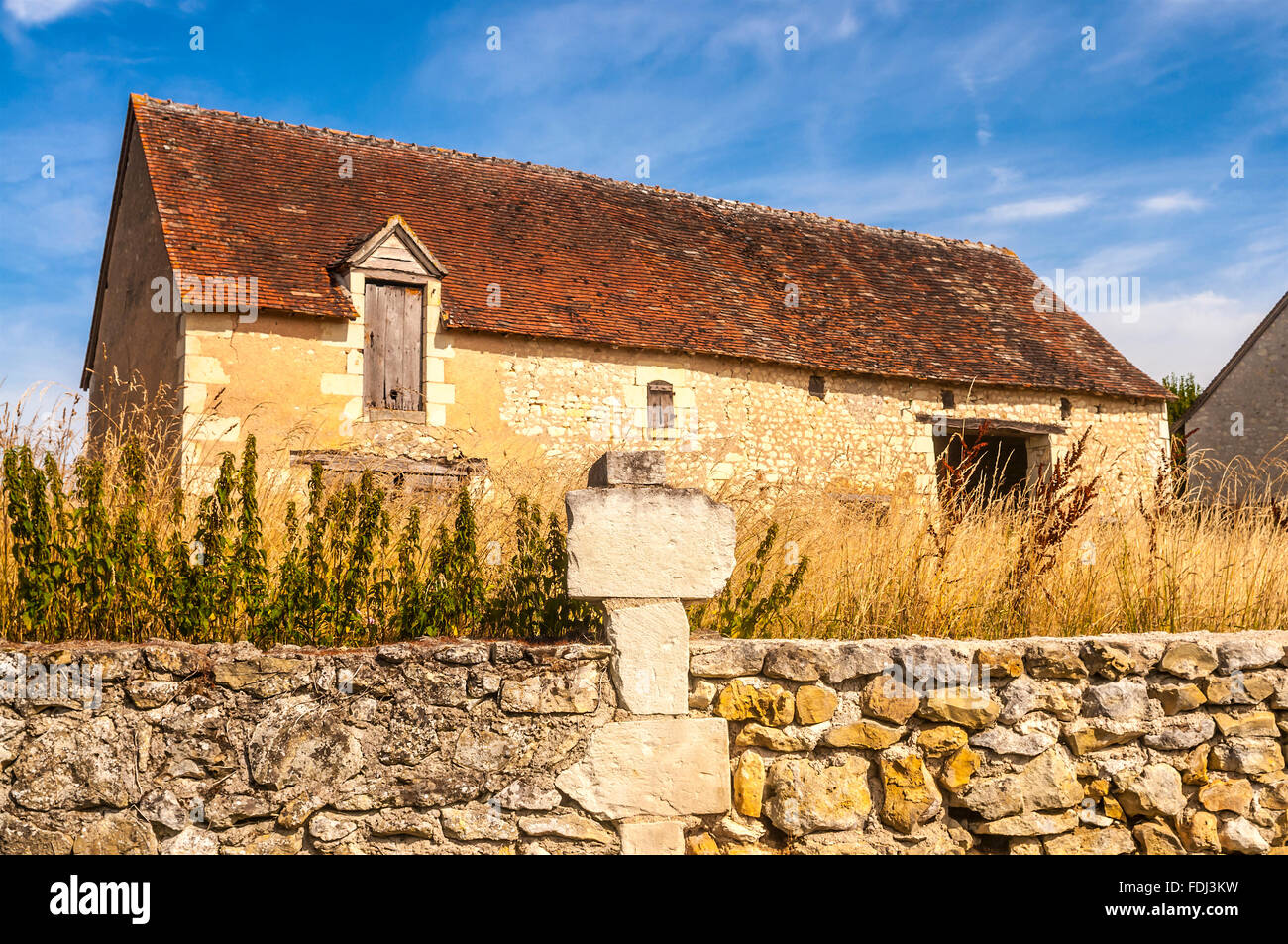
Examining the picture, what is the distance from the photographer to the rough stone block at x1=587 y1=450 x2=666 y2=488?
3680 millimetres

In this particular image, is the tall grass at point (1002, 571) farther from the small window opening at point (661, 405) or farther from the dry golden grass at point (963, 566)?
the small window opening at point (661, 405)

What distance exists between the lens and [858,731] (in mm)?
3807

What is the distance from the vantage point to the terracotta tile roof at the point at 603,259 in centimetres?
1211

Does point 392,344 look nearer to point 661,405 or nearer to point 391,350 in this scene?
point 391,350

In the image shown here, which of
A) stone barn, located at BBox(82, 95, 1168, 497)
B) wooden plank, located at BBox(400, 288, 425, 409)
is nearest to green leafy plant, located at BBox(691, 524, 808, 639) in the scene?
stone barn, located at BBox(82, 95, 1168, 497)

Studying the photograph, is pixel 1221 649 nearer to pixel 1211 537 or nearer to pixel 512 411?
pixel 1211 537

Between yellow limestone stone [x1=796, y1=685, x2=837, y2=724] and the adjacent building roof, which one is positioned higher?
the adjacent building roof

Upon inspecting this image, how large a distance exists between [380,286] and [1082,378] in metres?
11.3

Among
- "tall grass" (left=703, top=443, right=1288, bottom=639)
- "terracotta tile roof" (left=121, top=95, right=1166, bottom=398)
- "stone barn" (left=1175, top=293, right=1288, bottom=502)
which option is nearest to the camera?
"tall grass" (left=703, top=443, right=1288, bottom=639)

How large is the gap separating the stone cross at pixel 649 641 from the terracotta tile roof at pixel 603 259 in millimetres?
8639

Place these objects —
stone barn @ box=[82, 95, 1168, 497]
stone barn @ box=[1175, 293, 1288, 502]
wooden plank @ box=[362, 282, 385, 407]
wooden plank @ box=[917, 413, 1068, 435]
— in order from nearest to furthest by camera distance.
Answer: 1. stone barn @ box=[82, 95, 1168, 497]
2. wooden plank @ box=[362, 282, 385, 407]
3. wooden plank @ box=[917, 413, 1068, 435]
4. stone barn @ box=[1175, 293, 1288, 502]

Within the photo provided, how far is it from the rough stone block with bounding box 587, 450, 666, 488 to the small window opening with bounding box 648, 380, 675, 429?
9.33 m

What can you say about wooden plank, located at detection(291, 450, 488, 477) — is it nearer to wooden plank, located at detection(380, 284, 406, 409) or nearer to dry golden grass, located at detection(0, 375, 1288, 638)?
wooden plank, located at detection(380, 284, 406, 409)
